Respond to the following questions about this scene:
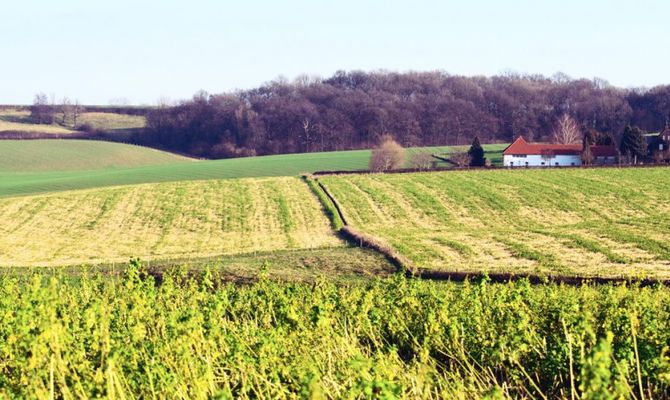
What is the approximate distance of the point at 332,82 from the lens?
605ft

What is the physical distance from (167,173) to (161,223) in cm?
3502

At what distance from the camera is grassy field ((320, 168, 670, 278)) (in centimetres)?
3481

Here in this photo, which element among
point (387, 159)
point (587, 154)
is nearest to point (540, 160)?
point (587, 154)

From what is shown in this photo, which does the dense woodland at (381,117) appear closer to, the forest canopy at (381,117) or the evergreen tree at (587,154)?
the forest canopy at (381,117)

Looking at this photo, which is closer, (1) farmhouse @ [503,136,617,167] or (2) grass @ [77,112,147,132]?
(1) farmhouse @ [503,136,617,167]

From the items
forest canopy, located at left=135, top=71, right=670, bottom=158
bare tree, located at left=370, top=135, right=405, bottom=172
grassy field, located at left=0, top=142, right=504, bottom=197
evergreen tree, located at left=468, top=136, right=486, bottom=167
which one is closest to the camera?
grassy field, located at left=0, top=142, right=504, bottom=197

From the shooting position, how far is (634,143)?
86562mm

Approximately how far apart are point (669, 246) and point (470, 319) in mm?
27417

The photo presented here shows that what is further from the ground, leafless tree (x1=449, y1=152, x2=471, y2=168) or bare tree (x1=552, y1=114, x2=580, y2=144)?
bare tree (x1=552, y1=114, x2=580, y2=144)

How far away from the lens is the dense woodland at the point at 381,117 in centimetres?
13575

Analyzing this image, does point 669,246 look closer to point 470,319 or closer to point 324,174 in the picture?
point 470,319

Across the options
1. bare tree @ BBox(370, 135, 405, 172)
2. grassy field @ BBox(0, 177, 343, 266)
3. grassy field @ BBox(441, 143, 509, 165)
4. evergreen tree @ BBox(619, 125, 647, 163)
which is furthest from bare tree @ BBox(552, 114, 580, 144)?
grassy field @ BBox(0, 177, 343, 266)

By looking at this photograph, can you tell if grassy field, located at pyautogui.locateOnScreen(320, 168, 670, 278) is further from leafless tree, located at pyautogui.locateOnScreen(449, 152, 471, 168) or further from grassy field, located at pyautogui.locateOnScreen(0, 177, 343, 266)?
leafless tree, located at pyautogui.locateOnScreen(449, 152, 471, 168)

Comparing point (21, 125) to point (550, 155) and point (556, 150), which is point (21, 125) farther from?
point (556, 150)
